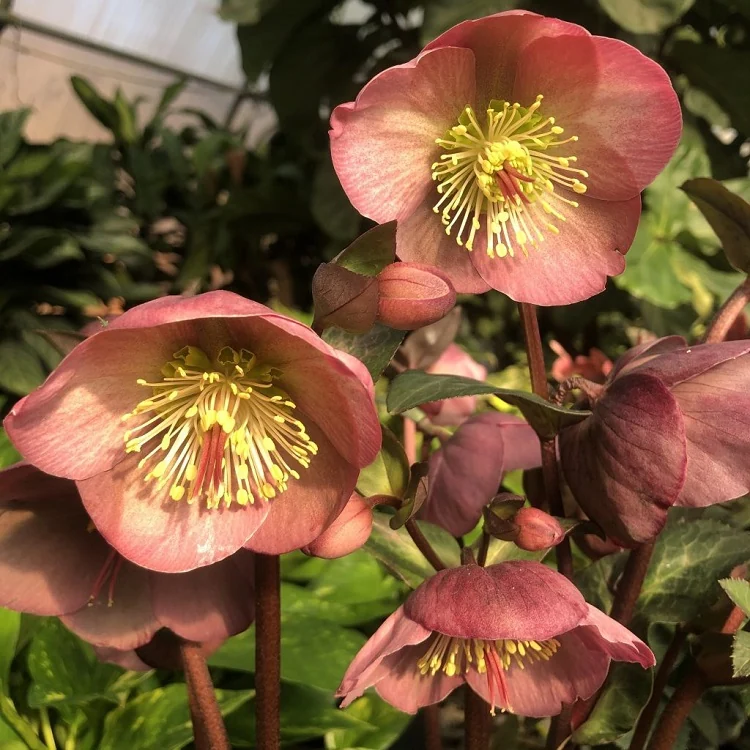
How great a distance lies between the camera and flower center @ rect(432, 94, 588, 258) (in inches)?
14.5

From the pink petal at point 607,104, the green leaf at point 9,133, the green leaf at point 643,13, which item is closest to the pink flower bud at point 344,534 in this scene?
the pink petal at point 607,104

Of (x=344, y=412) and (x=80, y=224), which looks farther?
(x=80, y=224)

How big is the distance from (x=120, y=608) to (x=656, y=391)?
30 cm

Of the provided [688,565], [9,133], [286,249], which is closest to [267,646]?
[688,565]

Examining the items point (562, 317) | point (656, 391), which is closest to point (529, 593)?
point (656, 391)

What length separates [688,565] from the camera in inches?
17.4

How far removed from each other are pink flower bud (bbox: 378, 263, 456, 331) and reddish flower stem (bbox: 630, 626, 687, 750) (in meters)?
0.26

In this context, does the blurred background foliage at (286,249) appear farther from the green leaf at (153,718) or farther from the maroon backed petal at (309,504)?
the maroon backed petal at (309,504)

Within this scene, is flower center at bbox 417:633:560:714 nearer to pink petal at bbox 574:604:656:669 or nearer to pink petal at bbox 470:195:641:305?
pink petal at bbox 574:604:656:669

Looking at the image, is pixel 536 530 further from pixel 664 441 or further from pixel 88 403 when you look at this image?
pixel 88 403

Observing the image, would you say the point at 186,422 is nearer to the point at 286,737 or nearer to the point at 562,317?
the point at 286,737

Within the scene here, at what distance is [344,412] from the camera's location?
1.01 feet

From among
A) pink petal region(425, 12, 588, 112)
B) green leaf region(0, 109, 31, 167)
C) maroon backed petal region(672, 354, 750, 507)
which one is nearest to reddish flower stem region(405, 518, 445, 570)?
maroon backed petal region(672, 354, 750, 507)

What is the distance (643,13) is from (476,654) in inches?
32.4
